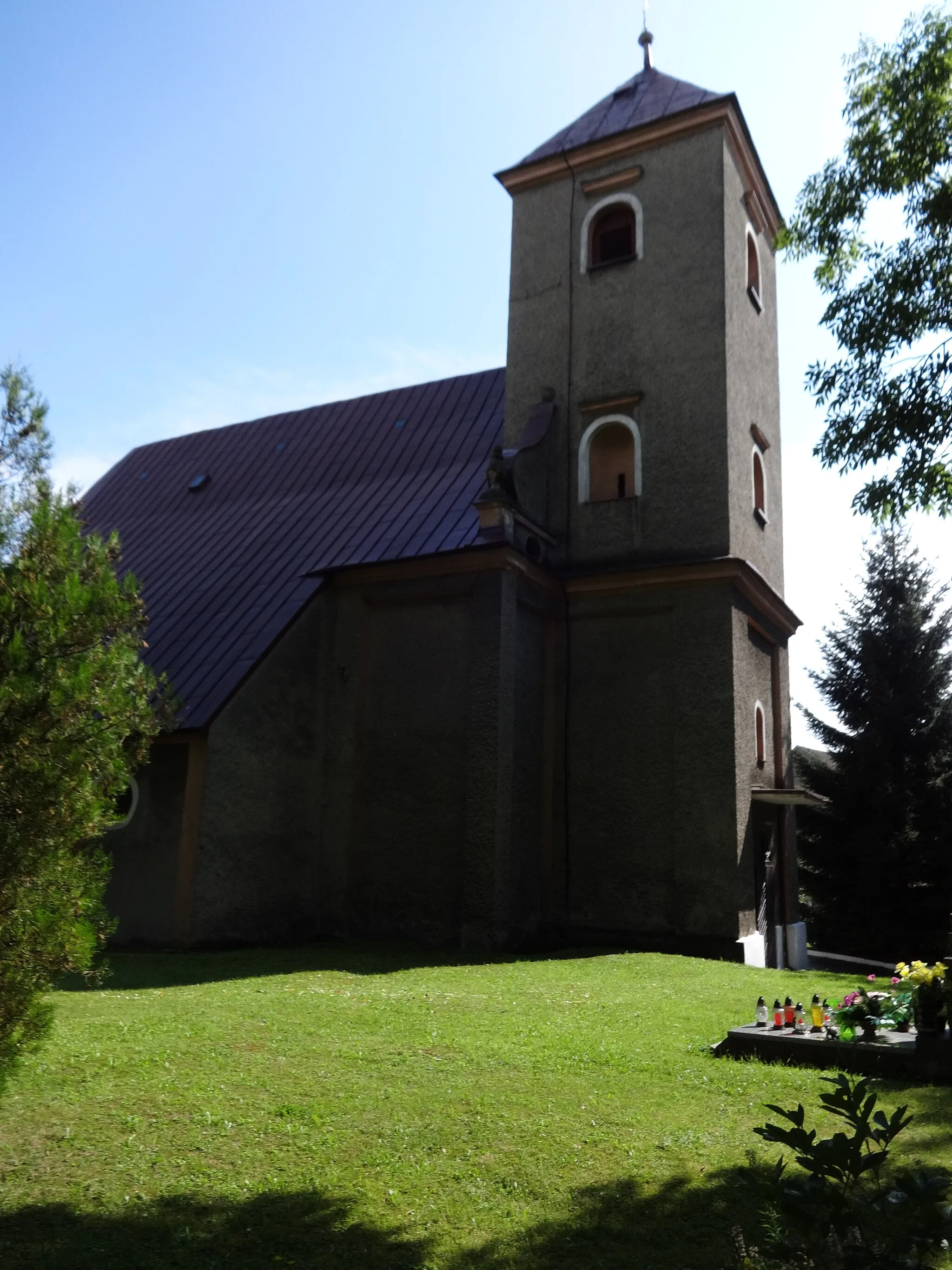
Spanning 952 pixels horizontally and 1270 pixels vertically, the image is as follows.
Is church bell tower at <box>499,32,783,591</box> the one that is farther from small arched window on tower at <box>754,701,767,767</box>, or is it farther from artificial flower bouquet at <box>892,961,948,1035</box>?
artificial flower bouquet at <box>892,961,948,1035</box>

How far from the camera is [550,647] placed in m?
15.7

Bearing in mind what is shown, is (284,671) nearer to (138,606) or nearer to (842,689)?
(138,606)

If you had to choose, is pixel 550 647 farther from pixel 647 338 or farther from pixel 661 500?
pixel 647 338

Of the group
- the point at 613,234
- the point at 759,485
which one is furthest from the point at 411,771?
the point at 613,234

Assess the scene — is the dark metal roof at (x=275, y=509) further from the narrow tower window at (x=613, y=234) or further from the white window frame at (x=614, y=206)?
the narrow tower window at (x=613, y=234)

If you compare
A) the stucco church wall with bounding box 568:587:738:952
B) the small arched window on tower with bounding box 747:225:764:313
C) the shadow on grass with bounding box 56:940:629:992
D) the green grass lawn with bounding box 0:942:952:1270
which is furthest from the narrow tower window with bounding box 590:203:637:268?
the green grass lawn with bounding box 0:942:952:1270

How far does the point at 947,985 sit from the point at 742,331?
42.6 ft

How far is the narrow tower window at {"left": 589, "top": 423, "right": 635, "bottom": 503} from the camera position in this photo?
664 inches

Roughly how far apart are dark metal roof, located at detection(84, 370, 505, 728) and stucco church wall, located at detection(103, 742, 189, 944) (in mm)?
1021

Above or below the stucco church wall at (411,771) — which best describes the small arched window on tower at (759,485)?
above

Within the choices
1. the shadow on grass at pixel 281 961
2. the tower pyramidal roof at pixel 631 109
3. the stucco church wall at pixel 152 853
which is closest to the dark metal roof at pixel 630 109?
the tower pyramidal roof at pixel 631 109

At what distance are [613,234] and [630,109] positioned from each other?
98.5 inches

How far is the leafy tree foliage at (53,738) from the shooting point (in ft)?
13.4

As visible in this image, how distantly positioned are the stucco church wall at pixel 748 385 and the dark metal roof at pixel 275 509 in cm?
444
